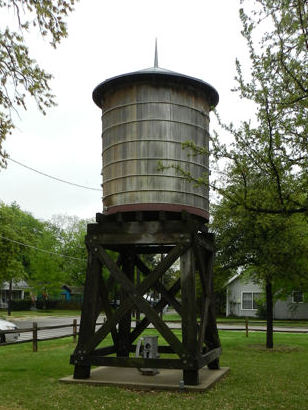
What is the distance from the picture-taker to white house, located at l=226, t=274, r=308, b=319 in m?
41.9

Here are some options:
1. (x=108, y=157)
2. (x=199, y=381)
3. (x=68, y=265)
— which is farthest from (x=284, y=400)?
(x=68, y=265)

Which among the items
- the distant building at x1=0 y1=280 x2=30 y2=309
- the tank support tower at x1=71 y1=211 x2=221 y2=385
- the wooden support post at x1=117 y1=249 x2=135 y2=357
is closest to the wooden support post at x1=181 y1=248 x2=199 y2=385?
the tank support tower at x1=71 y1=211 x2=221 y2=385

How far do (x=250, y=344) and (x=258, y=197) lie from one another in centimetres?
1211

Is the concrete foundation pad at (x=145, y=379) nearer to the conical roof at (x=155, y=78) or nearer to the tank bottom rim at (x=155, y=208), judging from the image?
the tank bottom rim at (x=155, y=208)

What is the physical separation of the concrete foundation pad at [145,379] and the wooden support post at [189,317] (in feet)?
0.87

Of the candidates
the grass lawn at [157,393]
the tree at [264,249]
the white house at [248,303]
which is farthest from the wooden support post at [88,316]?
the white house at [248,303]

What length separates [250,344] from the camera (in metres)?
20.2

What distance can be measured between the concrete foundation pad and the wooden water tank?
3.48 metres

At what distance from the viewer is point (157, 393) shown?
32.4 feet

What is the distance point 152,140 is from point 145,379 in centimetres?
501

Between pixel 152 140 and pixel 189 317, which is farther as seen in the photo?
pixel 152 140

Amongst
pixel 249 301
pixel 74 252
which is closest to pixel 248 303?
pixel 249 301

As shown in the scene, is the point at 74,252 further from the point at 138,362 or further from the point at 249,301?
the point at 138,362

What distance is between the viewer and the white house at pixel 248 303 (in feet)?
137
